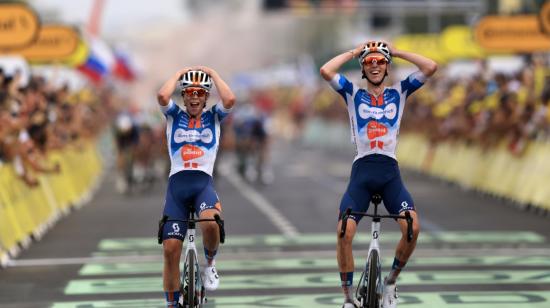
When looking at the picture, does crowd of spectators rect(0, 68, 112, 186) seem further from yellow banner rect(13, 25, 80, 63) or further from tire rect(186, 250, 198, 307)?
tire rect(186, 250, 198, 307)

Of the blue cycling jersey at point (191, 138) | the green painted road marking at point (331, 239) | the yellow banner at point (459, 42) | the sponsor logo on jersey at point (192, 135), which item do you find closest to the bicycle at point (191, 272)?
the blue cycling jersey at point (191, 138)

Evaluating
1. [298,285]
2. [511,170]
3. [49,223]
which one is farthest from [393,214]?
[511,170]

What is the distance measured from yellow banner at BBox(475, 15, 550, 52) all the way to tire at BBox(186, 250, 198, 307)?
17935 mm

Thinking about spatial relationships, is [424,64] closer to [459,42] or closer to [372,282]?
[372,282]

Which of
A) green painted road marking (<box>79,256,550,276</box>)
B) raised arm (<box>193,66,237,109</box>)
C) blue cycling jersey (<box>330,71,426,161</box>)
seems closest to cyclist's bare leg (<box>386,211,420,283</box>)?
blue cycling jersey (<box>330,71,426,161</box>)

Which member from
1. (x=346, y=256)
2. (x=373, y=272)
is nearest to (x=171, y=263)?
(x=346, y=256)

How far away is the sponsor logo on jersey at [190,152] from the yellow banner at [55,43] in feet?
57.7

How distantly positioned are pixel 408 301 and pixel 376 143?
6.71 feet

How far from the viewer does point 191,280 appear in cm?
1179

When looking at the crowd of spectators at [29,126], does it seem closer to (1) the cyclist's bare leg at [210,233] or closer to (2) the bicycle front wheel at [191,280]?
(1) the cyclist's bare leg at [210,233]

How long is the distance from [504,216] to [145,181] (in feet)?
31.7

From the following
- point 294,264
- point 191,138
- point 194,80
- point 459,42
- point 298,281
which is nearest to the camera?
point 194,80

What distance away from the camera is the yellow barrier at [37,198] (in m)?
18.7

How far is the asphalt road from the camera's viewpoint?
46.0 ft
